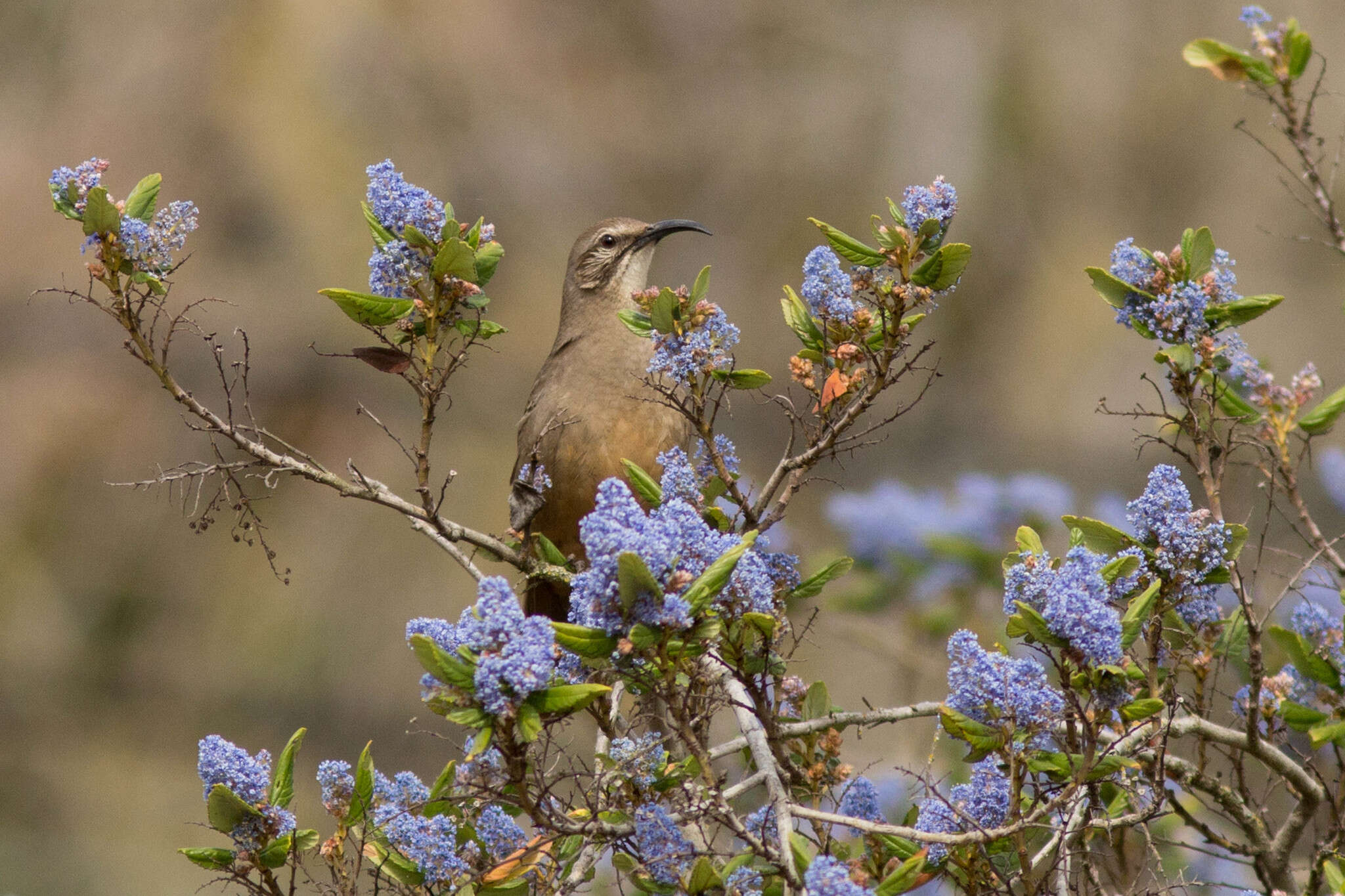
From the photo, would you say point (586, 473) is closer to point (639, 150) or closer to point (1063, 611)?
point (1063, 611)

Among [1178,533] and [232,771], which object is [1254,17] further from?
[232,771]

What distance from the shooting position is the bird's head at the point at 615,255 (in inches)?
199

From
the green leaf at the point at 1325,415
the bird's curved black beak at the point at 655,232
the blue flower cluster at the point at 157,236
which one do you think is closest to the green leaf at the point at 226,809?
the blue flower cluster at the point at 157,236

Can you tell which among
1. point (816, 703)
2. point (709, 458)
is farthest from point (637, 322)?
point (816, 703)

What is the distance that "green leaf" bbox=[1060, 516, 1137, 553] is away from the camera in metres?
2.46

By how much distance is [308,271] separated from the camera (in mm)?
9758

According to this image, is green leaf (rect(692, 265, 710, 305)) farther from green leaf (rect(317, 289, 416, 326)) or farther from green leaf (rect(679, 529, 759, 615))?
green leaf (rect(679, 529, 759, 615))

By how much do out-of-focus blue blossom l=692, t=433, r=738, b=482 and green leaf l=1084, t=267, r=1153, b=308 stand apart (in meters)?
0.79

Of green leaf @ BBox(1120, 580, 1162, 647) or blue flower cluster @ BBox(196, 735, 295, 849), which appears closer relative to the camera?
green leaf @ BBox(1120, 580, 1162, 647)

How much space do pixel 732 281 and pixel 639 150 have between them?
1343 millimetres

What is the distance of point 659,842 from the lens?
210cm

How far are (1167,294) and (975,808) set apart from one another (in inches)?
41.4

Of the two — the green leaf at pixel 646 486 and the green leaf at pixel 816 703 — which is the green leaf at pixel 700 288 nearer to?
the green leaf at pixel 646 486

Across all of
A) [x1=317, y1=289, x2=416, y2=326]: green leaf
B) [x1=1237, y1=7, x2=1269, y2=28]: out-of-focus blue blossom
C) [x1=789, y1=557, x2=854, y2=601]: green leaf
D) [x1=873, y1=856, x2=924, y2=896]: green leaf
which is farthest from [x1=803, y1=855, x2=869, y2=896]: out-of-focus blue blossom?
[x1=1237, y1=7, x2=1269, y2=28]: out-of-focus blue blossom
